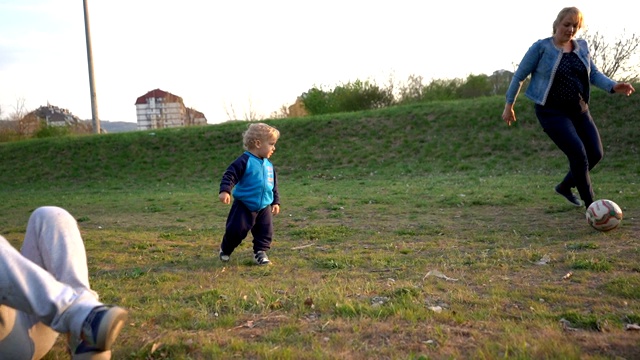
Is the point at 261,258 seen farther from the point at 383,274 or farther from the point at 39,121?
the point at 39,121

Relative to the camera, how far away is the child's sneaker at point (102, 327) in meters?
2.11

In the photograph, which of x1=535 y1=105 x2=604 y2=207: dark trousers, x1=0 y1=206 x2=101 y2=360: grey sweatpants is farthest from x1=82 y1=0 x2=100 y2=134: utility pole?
x1=0 y1=206 x2=101 y2=360: grey sweatpants

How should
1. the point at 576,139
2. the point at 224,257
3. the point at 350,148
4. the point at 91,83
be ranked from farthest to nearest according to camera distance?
the point at 91,83, the point at 350,148, the point at 576,139, the point at 224,257

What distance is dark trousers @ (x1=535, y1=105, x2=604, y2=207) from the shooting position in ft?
19.2

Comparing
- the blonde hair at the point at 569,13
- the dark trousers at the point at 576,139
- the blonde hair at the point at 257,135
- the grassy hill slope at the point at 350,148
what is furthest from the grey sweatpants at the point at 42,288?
the grassy hill slope at the point at 350,148

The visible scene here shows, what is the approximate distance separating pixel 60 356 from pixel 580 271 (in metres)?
3.60

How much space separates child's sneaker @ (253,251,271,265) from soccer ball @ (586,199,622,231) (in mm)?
3380

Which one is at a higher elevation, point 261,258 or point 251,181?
point 251,181

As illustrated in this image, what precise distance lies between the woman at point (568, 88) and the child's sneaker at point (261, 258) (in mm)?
3481

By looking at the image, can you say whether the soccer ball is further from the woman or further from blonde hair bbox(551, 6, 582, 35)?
blonde hair bbox(551, 6, 582, 35)

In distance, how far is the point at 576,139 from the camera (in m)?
5.81

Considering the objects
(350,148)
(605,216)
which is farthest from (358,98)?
(605,216)

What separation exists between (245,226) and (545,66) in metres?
3.73

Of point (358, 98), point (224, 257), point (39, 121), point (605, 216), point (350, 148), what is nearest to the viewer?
point (224, 257)
